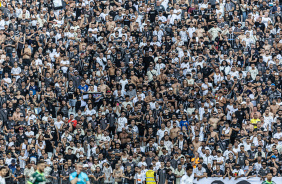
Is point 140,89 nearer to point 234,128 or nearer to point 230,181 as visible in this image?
point 234,128

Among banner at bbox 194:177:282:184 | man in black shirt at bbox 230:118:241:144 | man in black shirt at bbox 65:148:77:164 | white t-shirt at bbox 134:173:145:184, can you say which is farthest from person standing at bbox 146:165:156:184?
man in black shirt at bbox 230:118:241:144

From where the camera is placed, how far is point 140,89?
29875 millimetres

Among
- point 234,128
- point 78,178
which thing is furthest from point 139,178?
point 78,178

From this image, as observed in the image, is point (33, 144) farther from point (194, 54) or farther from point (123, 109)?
point (194, 54)

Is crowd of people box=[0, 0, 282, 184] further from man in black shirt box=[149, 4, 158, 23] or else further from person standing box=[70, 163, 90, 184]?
person standing box=[70, 163, 90, 184]

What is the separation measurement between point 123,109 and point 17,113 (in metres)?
5.12

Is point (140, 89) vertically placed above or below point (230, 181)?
above

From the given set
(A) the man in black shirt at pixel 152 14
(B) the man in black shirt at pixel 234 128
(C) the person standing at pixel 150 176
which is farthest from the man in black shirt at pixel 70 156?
(A) the man in black shirt at pixel 152 14

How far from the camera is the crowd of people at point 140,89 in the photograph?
87.0 feet

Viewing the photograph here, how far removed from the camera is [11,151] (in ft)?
89.4

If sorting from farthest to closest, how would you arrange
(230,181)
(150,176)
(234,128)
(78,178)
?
(234,128) < (150,176) < (230,181) < (78,178)

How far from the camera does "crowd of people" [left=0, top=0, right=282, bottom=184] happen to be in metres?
26.5

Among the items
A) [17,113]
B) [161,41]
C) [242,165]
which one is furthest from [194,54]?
[17,113]

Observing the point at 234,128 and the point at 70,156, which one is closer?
the point at 70,156
